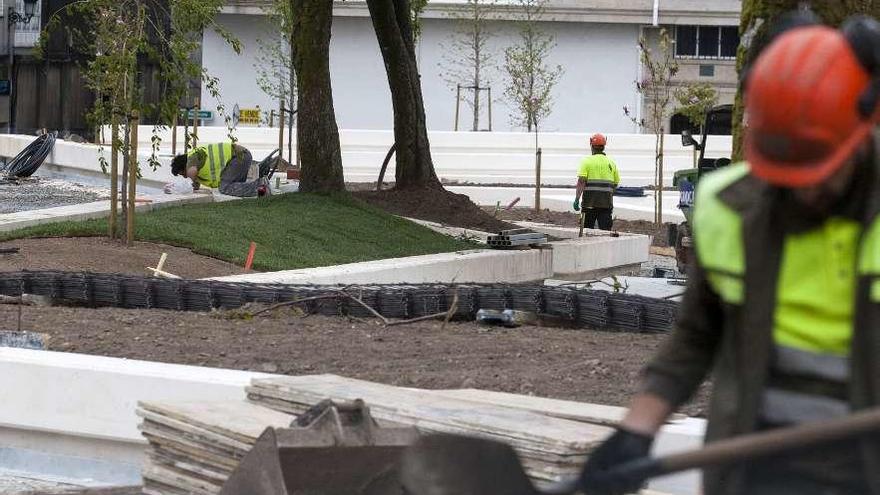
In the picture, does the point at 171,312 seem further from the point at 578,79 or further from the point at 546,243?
the point at 578,79

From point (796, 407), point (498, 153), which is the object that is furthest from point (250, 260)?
point (498, 153)

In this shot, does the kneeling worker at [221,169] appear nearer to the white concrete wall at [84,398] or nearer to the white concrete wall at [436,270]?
the white concrete wall at [436,270]

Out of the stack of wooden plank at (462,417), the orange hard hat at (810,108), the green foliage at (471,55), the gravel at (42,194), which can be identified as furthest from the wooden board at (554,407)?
the green foliage at (471,55)

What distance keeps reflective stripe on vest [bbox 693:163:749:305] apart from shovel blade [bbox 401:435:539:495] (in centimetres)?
63

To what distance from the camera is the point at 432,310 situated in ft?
31.8

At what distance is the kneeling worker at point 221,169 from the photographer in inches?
830

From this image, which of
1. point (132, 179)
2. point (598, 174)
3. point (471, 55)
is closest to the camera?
point (132, 179)

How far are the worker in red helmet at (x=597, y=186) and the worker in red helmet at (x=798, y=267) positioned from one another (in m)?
17.5

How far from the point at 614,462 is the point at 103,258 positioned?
10.5 m

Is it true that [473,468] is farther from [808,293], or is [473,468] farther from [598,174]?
[598,174]

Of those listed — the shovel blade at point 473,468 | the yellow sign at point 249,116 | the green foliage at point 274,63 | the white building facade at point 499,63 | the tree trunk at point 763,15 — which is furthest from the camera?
the white building facade at point 499,63

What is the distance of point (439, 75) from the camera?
49.7 meters

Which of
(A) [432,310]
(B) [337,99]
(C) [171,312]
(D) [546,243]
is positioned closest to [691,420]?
(A) [432,310]

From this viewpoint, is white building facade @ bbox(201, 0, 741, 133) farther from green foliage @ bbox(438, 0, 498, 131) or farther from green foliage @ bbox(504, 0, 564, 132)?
green foliage @ bbox(504, 0, 564, 132)
